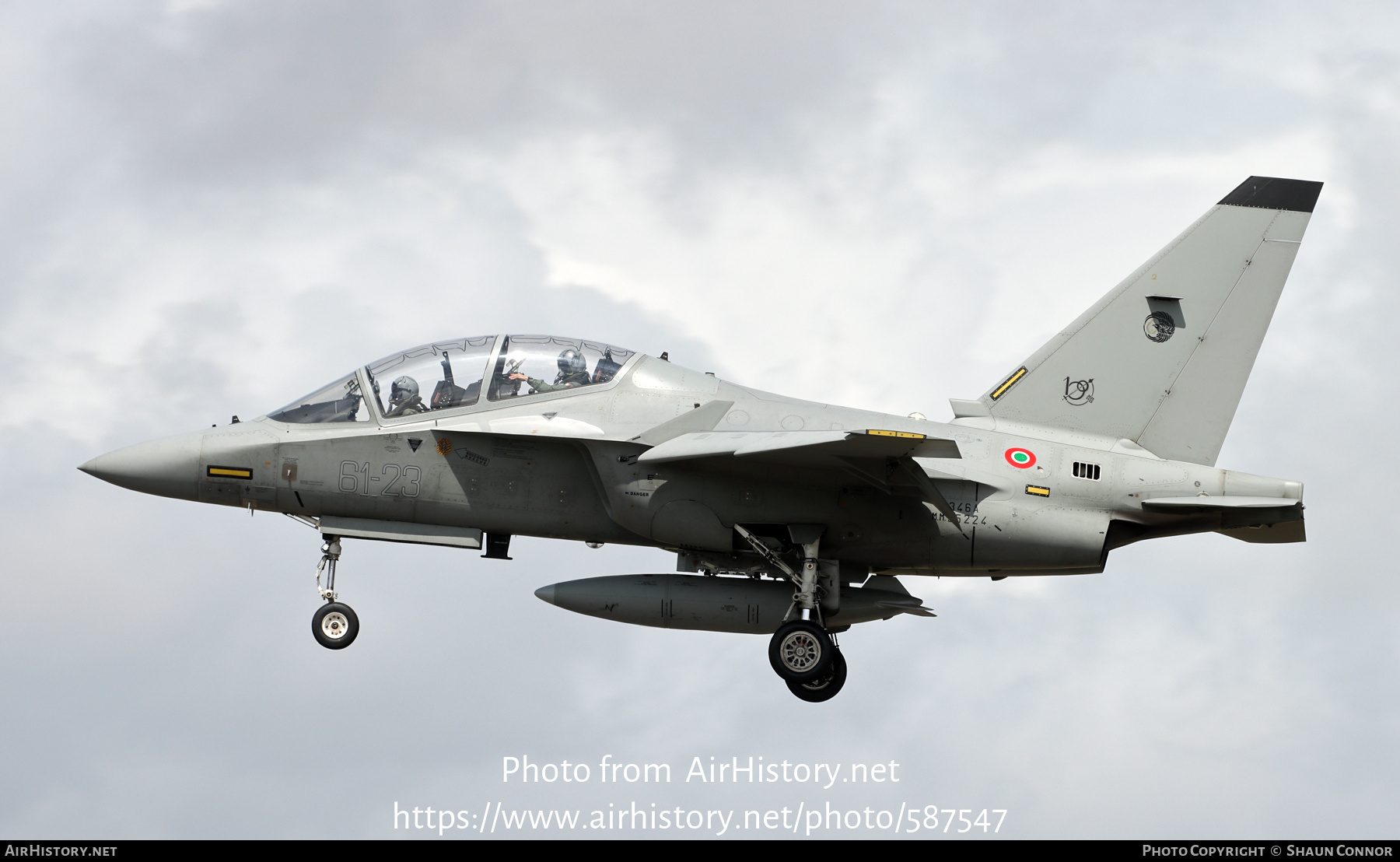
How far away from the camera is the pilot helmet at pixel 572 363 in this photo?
55.5 feet

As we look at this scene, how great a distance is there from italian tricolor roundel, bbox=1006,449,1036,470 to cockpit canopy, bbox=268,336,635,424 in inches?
187

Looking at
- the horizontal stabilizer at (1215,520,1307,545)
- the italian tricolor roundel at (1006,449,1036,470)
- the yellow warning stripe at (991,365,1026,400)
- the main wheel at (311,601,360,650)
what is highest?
the yellow warning stripe at (991,365,1026,400)

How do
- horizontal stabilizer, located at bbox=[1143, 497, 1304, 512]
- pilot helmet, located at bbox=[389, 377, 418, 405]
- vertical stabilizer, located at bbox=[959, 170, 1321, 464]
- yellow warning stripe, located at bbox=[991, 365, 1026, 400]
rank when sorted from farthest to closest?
yellow warning stripe, located at bbox=[991, 365, 1026, 400] → vertical stabilizer, located at bbox=[959, 170, 1321, 464] → pilot helmet, located at bbox=[389, 377, 418, 405] → horizontal stabilizer, located at bbox=[1143, 497, 1304, 512]

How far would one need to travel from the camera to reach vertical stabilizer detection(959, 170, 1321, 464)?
1725 centimetres

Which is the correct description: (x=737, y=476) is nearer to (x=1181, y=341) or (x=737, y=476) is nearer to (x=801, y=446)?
(x=801, y=446)

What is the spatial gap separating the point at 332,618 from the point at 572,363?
4.18 m

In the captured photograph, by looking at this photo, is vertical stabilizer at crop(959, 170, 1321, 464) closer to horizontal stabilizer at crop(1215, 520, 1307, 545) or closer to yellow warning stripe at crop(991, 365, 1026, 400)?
yellow warning stripe at crop(991, 365, 1026, 400)

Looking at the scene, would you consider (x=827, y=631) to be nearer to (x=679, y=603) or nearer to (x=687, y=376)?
(x=679, y=603)

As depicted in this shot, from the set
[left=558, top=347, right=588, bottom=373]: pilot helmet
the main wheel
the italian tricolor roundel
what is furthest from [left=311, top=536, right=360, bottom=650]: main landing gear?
the italian tricolor roundel

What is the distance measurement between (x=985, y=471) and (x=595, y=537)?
15.5ft

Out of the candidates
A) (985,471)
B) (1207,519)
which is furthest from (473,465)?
(1207,519)

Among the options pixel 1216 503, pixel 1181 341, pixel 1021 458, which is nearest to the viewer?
pixel 1216 503

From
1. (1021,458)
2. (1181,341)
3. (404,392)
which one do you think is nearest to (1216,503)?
(1021,458)

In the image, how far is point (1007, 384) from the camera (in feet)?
57.9
